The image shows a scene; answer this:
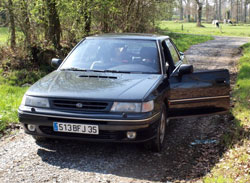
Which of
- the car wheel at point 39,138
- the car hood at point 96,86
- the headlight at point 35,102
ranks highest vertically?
the car hood at point 96,86

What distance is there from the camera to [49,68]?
34.3 feet

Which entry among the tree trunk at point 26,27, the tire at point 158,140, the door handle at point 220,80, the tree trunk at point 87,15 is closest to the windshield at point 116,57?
the tire at point 158,140

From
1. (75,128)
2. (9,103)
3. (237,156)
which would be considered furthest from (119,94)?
(9,103)

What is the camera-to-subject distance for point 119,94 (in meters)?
4.26

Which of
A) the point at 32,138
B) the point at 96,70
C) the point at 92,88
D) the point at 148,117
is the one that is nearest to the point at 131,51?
the point at 96,70

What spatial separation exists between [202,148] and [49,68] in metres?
6.68

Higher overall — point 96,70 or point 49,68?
point 96,70

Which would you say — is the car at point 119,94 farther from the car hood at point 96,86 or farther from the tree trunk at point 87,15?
the tree trunk at point 87,15

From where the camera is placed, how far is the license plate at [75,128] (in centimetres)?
417

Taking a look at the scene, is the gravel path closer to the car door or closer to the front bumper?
the front bumper

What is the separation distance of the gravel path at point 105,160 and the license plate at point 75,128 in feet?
1.42

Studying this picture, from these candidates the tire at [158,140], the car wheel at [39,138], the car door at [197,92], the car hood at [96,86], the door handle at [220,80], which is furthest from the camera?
the door handle at [220,80]

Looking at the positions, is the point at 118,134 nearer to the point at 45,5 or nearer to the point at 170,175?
the point at 170,175

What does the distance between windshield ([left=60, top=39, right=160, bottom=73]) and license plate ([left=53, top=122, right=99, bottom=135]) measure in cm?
131
